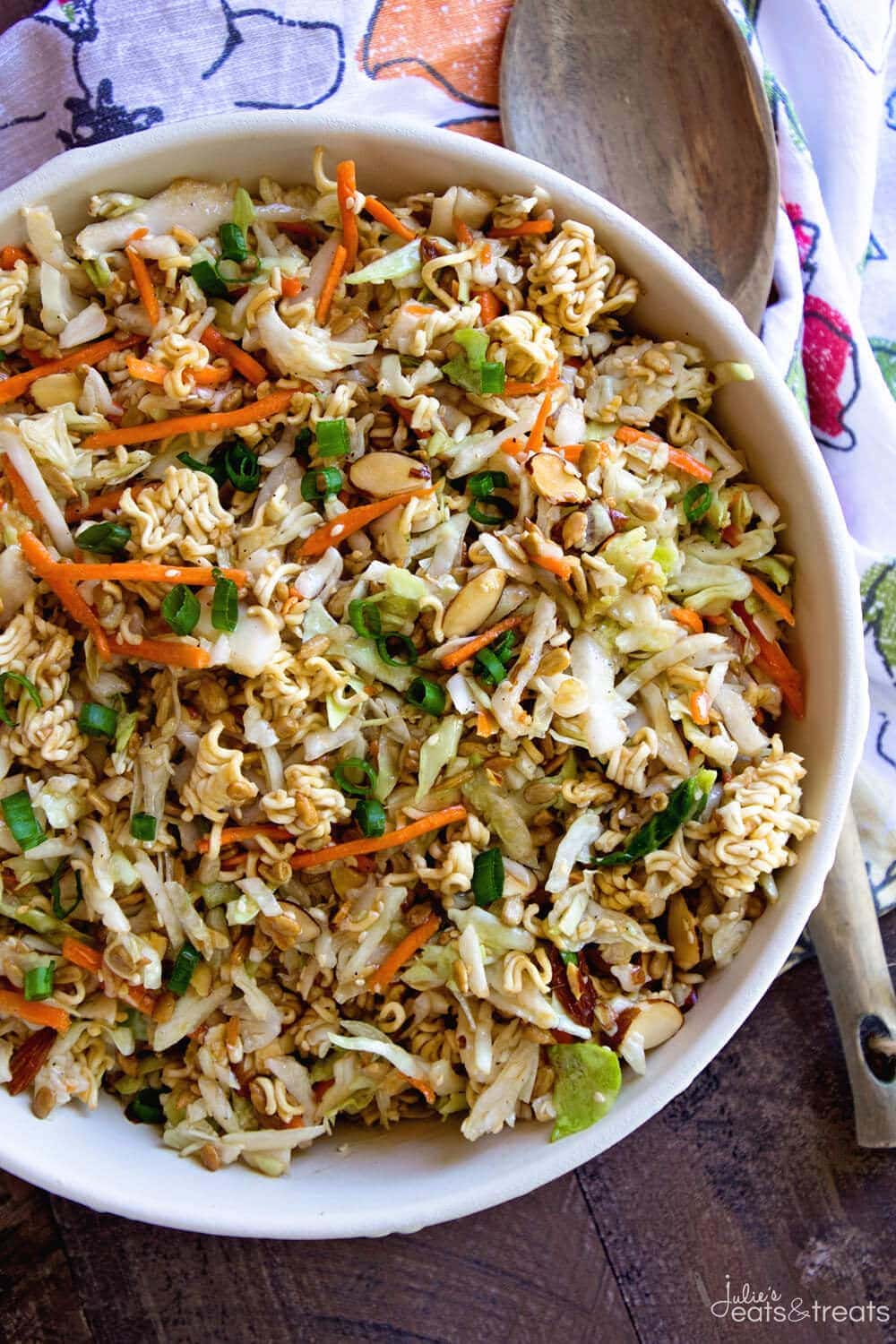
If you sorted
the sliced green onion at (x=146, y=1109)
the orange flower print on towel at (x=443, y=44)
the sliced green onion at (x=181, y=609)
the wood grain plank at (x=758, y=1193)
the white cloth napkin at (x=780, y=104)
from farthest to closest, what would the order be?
1. the wood grain plank at (x=758, y=1193)
2. the orange flower print on towel at (x=443, y=44)
3. the white cloth napkin at (x=780, y=104)
4. the sliced green onion at (x=146, y=1109)
5. the sliced green onion at (x=181, y=609)

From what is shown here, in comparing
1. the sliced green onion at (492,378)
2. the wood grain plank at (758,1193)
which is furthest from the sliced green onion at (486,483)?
the wood grain plank at (758,1193)

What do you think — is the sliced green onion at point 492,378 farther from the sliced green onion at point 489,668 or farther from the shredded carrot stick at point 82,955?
the shredded carrot stick at point 82,955

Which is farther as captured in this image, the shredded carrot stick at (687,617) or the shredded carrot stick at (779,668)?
the shredded carrot stick at (779,668)

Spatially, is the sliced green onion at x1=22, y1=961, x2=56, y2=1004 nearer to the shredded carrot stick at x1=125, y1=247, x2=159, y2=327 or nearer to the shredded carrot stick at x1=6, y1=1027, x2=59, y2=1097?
the shredded carrot stick at x1=6, y1=1027, x2=59, y2=1097

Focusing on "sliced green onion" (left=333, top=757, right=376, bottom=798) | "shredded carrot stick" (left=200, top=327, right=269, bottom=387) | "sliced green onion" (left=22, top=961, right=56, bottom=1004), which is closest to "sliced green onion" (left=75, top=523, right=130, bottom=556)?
"shredded carrot stick" (left=200, top=327, right=269, bottom=387)

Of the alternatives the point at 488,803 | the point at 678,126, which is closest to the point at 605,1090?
the point at 488,803
